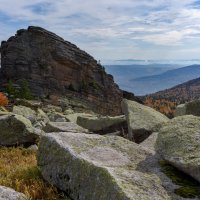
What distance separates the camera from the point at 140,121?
1889 centimetres

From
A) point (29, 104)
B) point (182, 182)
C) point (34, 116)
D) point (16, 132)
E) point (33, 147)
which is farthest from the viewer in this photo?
point (29, 104)

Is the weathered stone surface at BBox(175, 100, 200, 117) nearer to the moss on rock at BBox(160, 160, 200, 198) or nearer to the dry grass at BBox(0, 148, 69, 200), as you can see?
the moss on rock at BBox(160, 160, 200, 198)

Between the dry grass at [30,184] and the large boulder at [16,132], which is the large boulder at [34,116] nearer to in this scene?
the large boulder at [16,132]

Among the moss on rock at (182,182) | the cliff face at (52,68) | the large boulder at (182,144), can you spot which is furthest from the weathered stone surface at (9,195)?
the cliff face at (52,68)

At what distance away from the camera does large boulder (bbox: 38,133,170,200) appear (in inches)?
301

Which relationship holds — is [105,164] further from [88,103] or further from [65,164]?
[88,103]

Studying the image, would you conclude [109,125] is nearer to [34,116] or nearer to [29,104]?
[34,116]

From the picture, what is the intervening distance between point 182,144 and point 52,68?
4469 inches

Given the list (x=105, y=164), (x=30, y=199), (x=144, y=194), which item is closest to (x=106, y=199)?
(x=144, y=194)

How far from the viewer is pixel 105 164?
8867 mm

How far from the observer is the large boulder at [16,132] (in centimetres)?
2052

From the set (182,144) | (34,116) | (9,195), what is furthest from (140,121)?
(34,116)

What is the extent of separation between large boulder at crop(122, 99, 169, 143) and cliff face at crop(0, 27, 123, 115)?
8513 cm

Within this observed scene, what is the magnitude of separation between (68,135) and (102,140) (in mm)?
963
